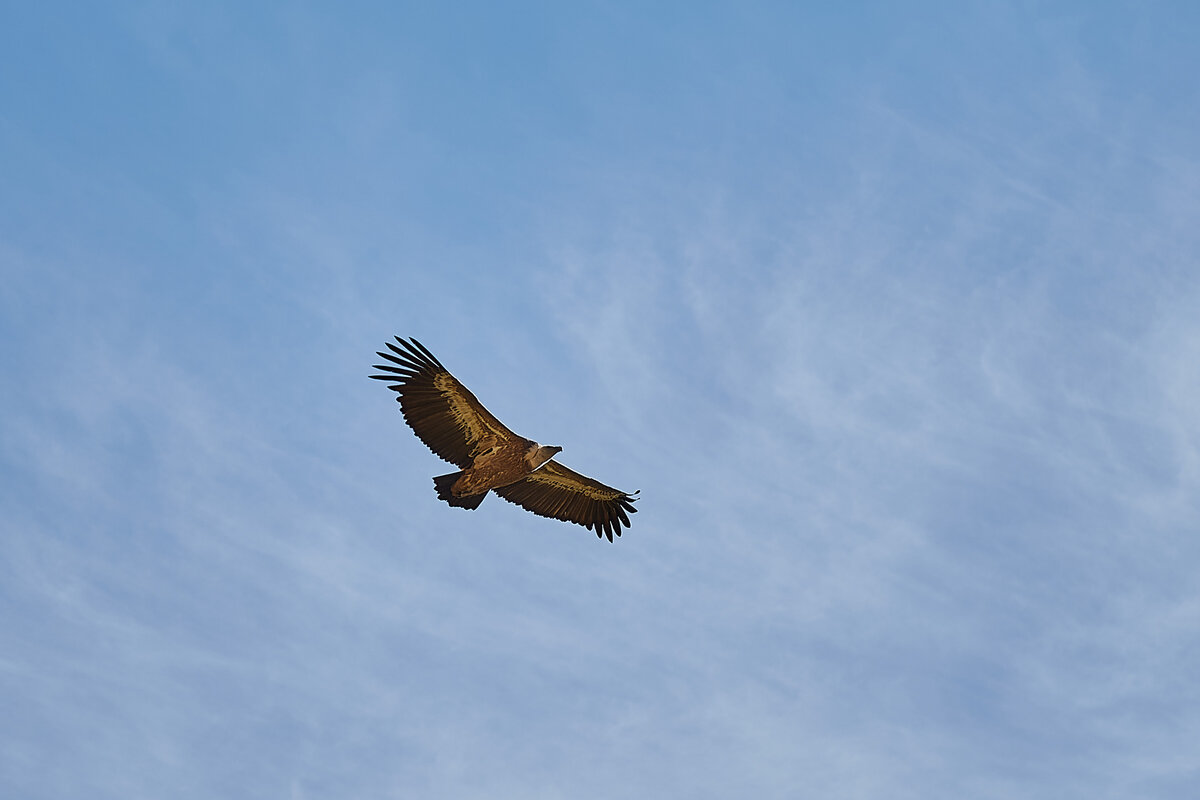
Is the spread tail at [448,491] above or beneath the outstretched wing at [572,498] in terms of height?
beneath

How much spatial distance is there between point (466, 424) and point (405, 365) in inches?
72.2

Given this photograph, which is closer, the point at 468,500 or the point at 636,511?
the point at 468,500

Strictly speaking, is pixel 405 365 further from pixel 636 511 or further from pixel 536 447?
pixel 636 511

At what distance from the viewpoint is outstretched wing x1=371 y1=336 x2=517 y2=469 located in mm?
27250

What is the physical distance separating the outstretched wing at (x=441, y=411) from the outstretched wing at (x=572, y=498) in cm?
217

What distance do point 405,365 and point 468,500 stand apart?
3227 mm

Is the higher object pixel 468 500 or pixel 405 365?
pixel 405 365

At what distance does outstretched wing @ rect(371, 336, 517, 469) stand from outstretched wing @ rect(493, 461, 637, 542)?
2169mm

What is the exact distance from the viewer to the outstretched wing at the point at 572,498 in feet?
98.1

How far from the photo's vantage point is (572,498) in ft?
101

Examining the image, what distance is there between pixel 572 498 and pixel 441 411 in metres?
4.64

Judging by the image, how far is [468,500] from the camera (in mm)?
27750

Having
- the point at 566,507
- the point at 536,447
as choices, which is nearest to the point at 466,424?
the point at 536,447

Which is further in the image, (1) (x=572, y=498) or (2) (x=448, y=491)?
(1) (x=572, y=498)
